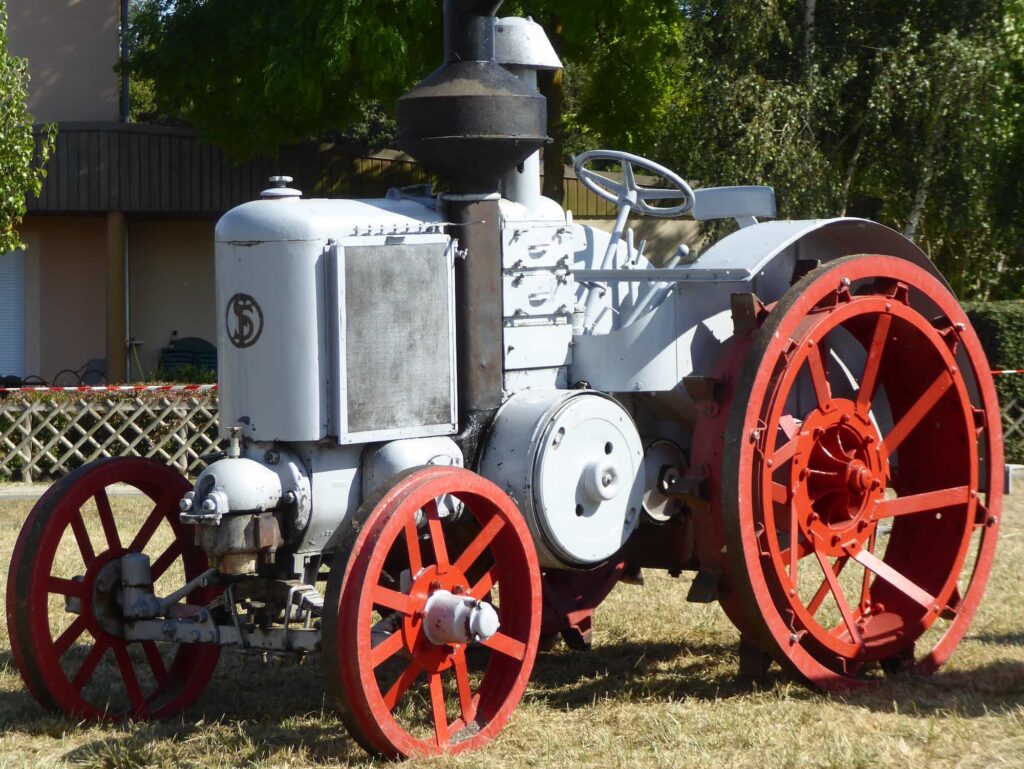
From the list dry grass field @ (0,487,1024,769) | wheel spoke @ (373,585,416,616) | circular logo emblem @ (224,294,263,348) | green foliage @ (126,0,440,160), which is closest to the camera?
wheel spoke @ (373,585,416,616)

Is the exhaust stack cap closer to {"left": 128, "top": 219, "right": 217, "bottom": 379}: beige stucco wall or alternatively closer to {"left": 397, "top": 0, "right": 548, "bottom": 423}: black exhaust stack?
{"left": 397, "top": 0, "right": 548, "bottom": 423}: black exhaust stack

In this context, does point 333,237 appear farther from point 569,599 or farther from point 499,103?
point 569,599

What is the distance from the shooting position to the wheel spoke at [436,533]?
437 cm

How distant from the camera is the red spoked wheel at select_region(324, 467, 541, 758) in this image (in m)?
4.04

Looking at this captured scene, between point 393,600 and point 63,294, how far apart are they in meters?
16.5

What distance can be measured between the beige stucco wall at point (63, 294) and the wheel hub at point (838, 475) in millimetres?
15892

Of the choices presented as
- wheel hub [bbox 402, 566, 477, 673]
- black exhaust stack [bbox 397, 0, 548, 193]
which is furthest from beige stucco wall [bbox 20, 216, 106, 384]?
wheel hub [bbox 402, 566, 477, 673]

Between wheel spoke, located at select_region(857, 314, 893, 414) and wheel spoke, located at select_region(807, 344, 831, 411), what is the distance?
6.5 inches

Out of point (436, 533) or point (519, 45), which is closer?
point (436, 533)

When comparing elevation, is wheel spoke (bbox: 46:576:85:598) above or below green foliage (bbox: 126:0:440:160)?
below

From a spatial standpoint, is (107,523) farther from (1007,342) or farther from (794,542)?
(1007,342)

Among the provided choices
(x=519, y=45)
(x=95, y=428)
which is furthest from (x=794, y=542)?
(x=95, y=428)

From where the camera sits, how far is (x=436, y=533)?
A: 4391 mm

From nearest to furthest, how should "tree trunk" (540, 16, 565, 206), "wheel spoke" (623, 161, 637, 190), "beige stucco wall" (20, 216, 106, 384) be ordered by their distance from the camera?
"wheel spoke" (623, 161, 637, 190) < "tree trunk" (540, 16, 565, 206) < "beige stucco wall" (20, 216, 106, 384)
